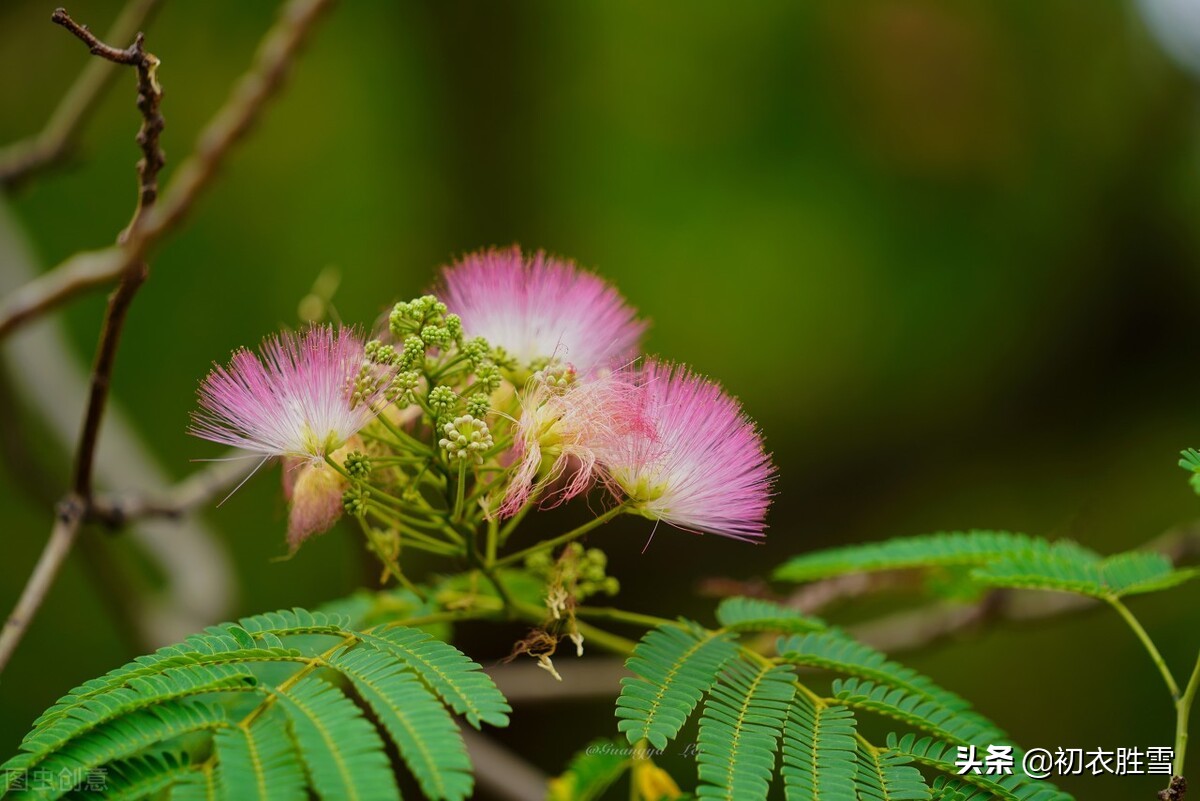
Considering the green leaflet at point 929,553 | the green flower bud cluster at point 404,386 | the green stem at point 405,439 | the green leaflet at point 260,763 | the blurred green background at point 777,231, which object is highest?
the blurred green background at point 777,231

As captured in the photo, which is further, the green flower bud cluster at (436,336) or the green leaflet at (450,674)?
the green flower bud cluster at (436,336)

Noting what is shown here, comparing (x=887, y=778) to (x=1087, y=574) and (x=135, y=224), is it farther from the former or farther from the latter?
(x=135, y=224)

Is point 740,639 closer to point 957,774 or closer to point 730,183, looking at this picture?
point 957,774

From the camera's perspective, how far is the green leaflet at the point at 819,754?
3.84ft

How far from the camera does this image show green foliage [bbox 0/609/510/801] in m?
1.00

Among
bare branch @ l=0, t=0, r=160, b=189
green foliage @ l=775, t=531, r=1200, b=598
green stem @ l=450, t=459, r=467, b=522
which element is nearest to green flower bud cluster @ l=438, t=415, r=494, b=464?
green stem @ l=450, t=459, r=467, b=522

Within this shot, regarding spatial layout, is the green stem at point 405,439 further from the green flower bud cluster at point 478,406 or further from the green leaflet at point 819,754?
the green leaflet at point 819,754

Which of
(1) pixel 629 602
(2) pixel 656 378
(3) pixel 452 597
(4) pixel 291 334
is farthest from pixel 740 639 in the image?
(1) pixel 629 602

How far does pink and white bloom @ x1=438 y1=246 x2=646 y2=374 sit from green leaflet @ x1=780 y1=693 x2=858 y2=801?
56cm

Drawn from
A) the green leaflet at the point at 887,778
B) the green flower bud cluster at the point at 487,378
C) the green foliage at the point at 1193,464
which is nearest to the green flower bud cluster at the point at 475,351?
the green flower bud cluster at the point at 487,378

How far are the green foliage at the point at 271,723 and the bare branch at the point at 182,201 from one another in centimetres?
52

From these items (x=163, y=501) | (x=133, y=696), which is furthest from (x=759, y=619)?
(x=163, y=501)

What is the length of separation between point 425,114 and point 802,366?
8.16 ft

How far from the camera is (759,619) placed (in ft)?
4.94
